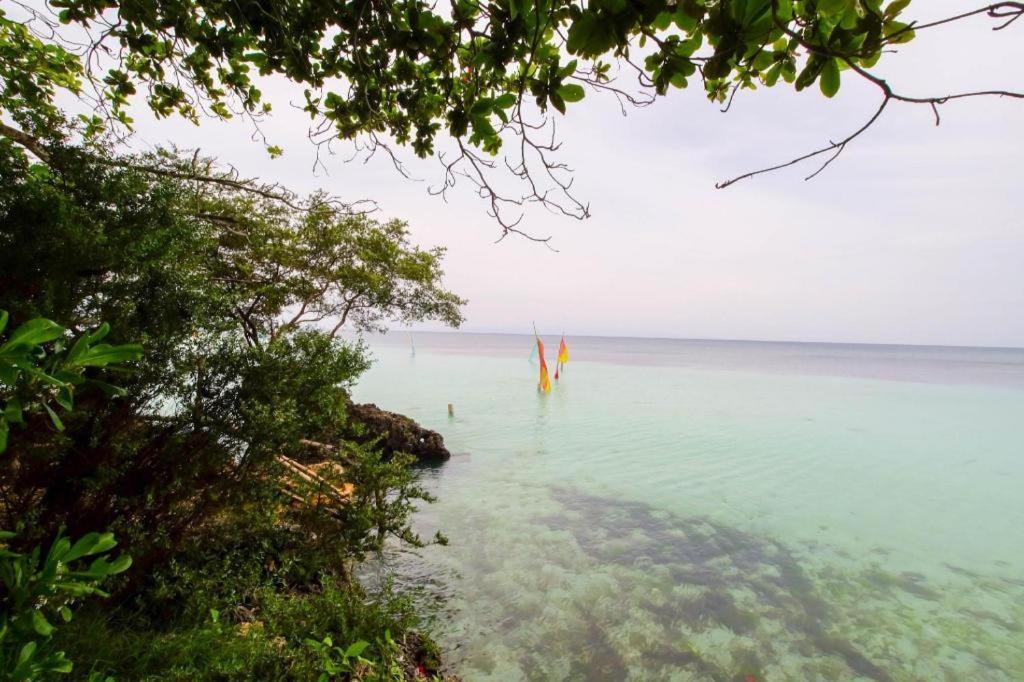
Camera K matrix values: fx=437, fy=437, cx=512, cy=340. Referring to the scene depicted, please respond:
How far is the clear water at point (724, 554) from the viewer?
5477 millimetres

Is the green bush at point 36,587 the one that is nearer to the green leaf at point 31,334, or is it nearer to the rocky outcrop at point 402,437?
the green leaf at point 31,334

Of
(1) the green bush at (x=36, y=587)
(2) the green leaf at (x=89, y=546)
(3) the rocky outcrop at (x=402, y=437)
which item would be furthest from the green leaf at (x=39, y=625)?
(3) the rocky outcrop at (x=402, y=437)

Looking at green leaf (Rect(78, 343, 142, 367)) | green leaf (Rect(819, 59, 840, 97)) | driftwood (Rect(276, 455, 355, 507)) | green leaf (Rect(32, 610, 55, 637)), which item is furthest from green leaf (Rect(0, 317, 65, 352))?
driftwood (Rect(276, 455, 355, 507))

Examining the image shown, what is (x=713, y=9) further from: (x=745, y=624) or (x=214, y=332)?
(x=745, y=624)

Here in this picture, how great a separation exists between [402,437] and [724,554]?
9.54 meters

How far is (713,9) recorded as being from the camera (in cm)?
135

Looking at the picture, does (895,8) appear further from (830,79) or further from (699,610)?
(699,610)

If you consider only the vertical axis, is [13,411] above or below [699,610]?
above

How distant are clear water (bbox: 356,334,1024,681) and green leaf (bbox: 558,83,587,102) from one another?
18.6 ft

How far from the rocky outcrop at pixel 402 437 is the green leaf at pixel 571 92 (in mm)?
13187

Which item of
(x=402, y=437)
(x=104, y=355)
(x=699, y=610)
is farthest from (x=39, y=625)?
(x=402, y=437)

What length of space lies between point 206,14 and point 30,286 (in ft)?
8.71

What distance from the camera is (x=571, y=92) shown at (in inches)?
70.2

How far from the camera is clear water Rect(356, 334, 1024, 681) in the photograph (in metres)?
5.48
